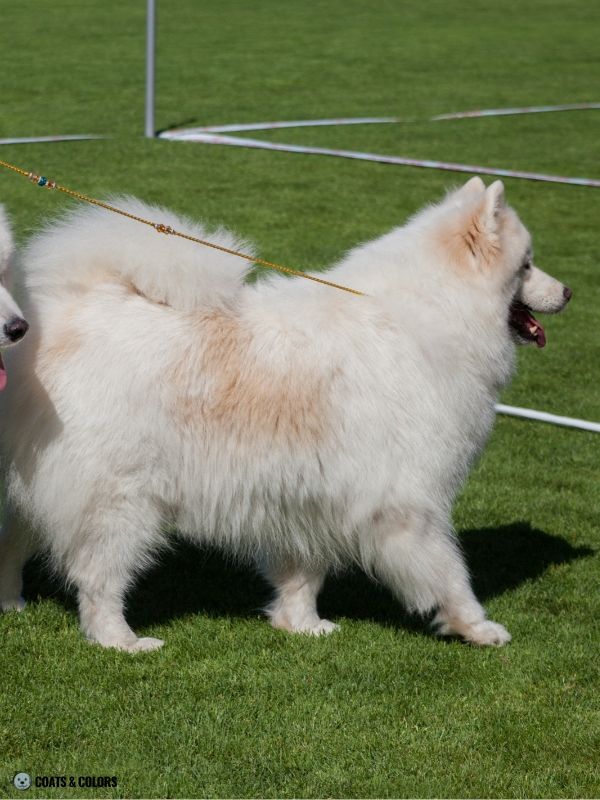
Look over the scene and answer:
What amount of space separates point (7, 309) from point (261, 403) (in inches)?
37.1

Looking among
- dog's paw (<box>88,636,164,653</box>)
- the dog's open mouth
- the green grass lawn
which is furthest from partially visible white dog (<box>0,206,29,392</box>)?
the dog's open mouth

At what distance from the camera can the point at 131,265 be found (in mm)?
4266

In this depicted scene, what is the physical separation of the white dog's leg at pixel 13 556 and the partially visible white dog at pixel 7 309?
799mm

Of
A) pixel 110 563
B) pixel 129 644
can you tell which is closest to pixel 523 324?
pixel 110 563

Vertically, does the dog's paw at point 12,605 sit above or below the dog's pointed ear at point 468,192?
below

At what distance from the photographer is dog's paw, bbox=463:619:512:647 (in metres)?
4.57

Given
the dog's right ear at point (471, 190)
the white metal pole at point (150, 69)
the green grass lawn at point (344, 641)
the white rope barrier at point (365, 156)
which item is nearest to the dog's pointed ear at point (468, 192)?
the dog's right ear at point (471, 190)

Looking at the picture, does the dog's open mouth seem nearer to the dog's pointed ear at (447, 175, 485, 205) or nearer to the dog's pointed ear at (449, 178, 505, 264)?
the dog's pointed ear at (449, 178, 505, 264)

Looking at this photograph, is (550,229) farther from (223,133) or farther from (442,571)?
(442,571)

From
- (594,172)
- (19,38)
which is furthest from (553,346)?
(19,38)

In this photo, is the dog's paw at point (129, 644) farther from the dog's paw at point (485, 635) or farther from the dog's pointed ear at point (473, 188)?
the dog's pointed ear at point (473, 188)

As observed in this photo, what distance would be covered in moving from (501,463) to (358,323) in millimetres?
2557

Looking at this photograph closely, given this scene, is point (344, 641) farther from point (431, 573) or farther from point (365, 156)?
point (365, 156)

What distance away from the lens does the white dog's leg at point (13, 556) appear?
4660mm
